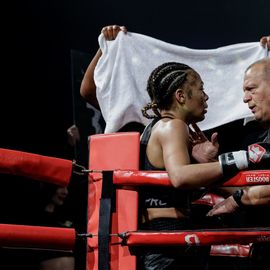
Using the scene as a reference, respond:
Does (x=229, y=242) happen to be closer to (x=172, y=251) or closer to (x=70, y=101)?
(x=172, y=251)

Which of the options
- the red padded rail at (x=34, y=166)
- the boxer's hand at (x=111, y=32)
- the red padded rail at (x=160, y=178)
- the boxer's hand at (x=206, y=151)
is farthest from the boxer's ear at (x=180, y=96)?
the boxer's hand at (x=111, y=32)

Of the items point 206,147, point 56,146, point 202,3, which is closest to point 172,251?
point 206,147

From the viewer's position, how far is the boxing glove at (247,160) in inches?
55.8

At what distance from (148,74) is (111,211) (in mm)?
947

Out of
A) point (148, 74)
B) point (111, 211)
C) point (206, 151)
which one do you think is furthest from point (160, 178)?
point (148, 74)

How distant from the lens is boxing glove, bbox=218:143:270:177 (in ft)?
4.65

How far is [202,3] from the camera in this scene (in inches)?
136

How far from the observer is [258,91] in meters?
1.89

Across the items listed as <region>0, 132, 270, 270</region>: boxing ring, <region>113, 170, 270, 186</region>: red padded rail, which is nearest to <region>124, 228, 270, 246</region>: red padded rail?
<region>0, 132, 270, 270</region>: boxing ring

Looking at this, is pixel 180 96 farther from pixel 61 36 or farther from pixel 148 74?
pixel 61 36

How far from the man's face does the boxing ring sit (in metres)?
0.53

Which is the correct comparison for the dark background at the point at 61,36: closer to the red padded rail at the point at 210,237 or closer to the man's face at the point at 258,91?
the man's face at the point at 258,91

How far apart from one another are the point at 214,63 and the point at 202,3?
3.83ft

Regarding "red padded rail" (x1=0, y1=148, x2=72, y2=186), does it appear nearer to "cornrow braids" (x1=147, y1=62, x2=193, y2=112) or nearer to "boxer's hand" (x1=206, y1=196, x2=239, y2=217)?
"cornrow braids" (x1=147, y1=62, x2=193, y2=112)
